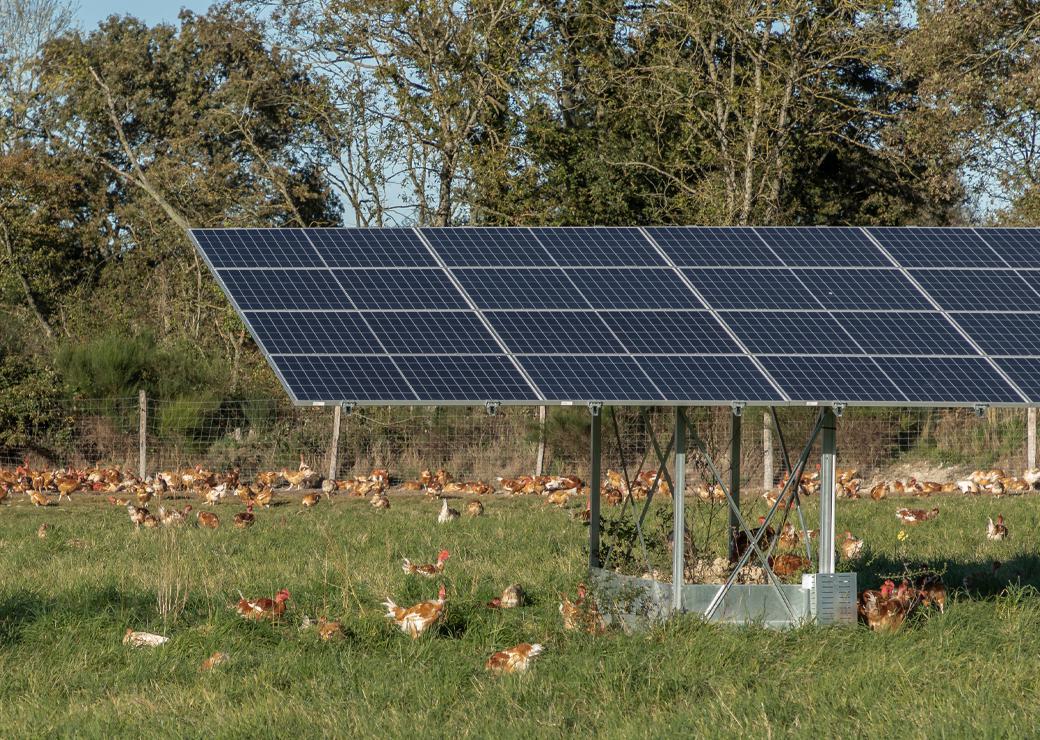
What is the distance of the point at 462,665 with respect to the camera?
895 centimetres

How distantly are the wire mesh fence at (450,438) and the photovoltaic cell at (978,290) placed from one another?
12925mm

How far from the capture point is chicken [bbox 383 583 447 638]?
31.9 feet

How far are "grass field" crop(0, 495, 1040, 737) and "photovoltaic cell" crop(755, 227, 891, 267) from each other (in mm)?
2676

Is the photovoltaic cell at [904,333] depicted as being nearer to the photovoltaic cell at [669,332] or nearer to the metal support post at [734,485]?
the photovoltaic cell at [669,332]

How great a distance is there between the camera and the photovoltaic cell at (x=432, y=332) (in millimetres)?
9492

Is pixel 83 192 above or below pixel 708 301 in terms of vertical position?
above

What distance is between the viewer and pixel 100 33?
4362 cm

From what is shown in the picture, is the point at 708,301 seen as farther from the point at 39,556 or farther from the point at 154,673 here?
the point at 39,556

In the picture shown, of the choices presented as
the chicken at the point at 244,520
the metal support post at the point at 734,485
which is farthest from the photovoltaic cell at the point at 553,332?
the chicken at the point at 244,520

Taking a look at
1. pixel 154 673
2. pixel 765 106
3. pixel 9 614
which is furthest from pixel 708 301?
pixel 765 106

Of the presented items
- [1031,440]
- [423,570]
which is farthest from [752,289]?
[1031,440]

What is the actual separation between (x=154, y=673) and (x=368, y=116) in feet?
71.4

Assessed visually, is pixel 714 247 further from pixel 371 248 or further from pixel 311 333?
pixel 311 333

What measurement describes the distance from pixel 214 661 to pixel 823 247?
5858 millimetres
